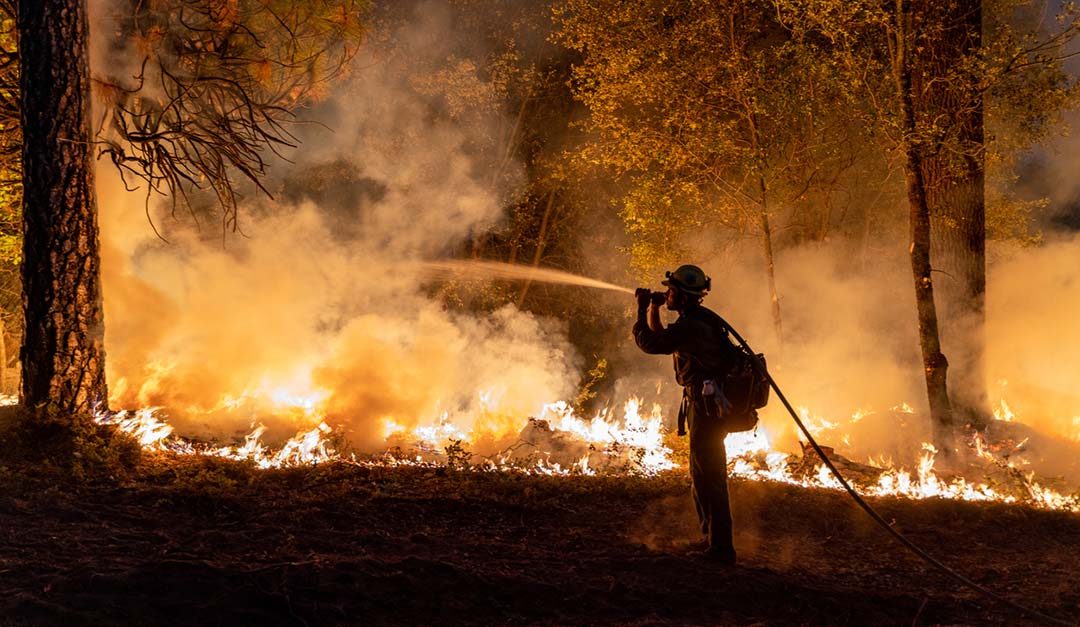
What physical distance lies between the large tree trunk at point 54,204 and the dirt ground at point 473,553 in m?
1.29

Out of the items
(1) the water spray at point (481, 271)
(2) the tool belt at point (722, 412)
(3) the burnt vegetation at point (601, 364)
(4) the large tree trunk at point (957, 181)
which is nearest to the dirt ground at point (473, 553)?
(3) the burnt vegetation at point (601, 364)

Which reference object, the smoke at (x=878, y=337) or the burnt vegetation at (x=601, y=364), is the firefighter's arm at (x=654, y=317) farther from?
the smoke at (x=878, y=337)

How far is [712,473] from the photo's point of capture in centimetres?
592

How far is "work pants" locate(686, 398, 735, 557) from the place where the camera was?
5.89 m

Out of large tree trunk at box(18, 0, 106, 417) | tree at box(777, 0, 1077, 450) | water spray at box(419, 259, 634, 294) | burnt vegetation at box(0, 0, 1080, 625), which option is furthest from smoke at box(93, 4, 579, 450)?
tree at box(777, 0, 1077, 450)

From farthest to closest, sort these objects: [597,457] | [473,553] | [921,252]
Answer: [921,252]
[597,457]
[473,553]

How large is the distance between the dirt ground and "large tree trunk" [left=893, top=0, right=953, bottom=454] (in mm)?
2765

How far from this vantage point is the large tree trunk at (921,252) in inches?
412

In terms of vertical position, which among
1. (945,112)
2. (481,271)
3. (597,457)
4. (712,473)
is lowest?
(712,473)

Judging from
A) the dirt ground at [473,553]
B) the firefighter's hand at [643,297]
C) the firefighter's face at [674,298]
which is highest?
the firefighter's face at [674,298]

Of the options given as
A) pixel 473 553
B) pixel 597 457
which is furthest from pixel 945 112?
pixel 473 553

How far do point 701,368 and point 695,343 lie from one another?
0.20 m

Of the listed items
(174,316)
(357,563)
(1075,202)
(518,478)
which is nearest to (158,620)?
(357,563)

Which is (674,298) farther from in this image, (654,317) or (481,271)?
(481,271)
